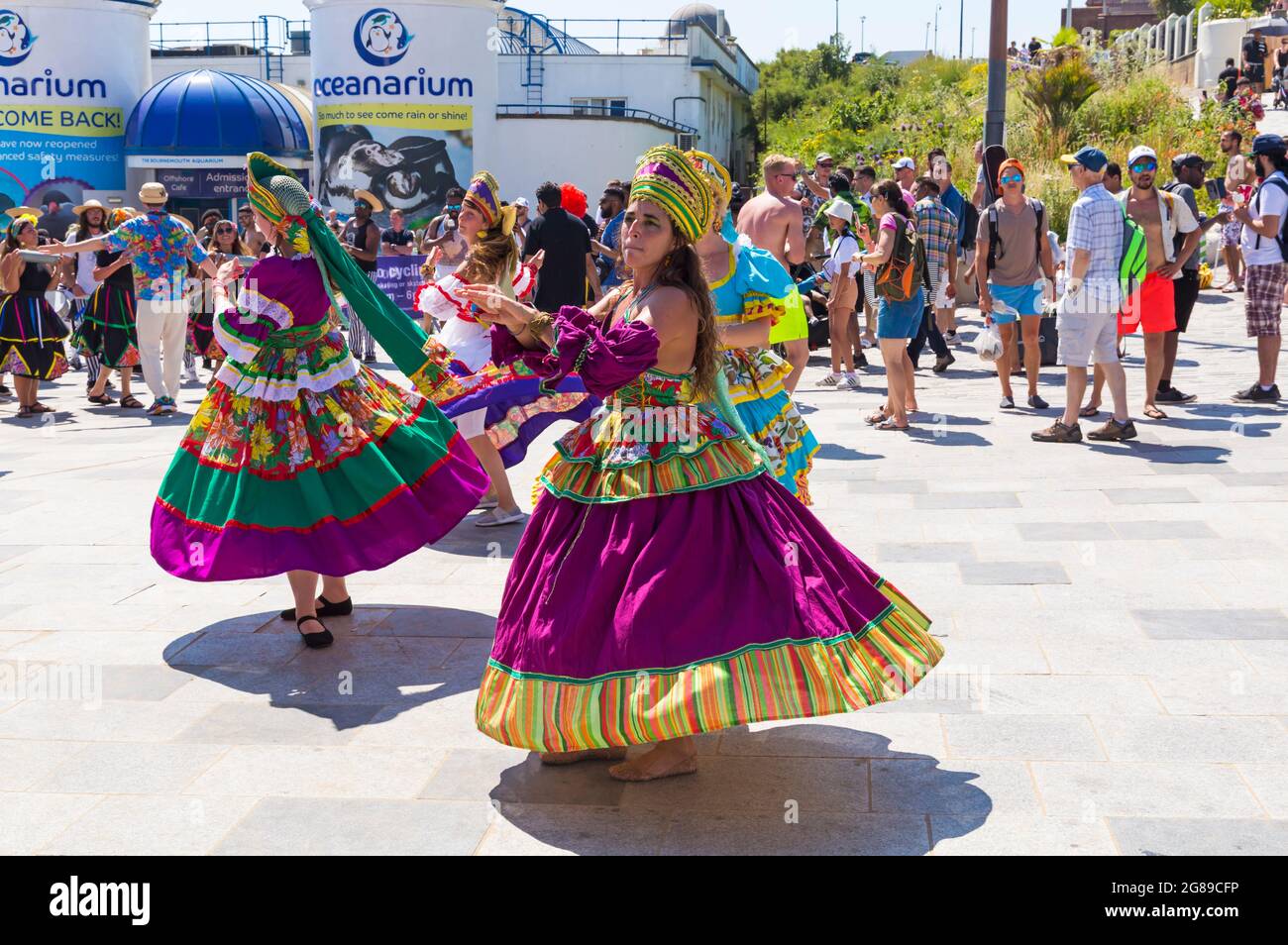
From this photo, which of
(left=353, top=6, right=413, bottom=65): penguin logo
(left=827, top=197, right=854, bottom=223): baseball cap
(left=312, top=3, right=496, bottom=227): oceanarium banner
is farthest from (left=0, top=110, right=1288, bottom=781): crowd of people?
(left=353, top=6, right=413, bottom=65): penguin logo

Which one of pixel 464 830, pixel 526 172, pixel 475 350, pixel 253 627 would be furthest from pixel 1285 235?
pixel 526 172

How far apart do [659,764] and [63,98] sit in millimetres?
32441

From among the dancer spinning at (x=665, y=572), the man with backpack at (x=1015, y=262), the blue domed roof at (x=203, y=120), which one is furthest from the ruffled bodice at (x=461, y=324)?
the blue domed roof at (x=203, y=120)

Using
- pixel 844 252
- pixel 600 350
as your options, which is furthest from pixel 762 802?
pixel 844 252

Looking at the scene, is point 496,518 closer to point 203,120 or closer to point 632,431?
point 632,431

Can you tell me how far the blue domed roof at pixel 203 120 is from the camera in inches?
1248

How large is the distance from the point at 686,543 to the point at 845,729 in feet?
3.61

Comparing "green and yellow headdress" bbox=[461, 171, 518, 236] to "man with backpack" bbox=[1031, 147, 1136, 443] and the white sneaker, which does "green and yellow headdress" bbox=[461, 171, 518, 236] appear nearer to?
the white sneaker

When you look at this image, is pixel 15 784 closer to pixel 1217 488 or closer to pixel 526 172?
pixel 1217 488

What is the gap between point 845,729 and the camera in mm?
4691

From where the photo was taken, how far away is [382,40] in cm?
3219

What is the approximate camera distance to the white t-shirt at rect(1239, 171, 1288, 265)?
1015 cm

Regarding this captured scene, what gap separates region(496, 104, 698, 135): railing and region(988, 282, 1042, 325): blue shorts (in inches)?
1085
